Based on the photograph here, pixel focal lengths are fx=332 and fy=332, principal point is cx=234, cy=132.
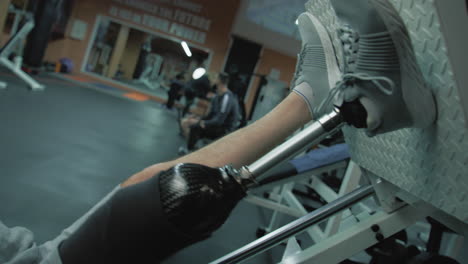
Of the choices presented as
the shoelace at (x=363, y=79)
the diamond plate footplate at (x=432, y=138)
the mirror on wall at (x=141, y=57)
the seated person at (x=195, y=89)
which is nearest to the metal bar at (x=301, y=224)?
the diamond plate footplate at (x=432, y=138)

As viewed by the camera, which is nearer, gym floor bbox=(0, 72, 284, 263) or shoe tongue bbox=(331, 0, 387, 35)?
shoe tongue bbox=(331, 0, 387, 35)

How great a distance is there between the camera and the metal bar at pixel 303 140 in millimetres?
431

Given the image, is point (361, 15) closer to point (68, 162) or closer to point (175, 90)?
point (68, 162)

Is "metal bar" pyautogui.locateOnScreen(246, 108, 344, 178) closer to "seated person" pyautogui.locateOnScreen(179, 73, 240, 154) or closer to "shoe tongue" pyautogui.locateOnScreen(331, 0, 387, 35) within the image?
"shoe tongue" pyautogui.locateOnScreen(331, 0, 387, 35)

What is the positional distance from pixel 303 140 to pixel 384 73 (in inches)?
5.4

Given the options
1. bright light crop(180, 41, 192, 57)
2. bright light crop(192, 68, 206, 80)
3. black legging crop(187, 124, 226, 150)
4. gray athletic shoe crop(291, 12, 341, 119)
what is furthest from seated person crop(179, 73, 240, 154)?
bright light crop(180, 41, 192, 57)

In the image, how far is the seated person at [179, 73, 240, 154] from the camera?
368 centimetres

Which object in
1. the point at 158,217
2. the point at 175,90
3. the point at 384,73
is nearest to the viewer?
the point at 158,217

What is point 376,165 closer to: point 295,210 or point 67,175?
point 295,210

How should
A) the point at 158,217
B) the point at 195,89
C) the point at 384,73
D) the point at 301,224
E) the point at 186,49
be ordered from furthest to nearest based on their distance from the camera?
the point at 186,49
the point at 195,89
the point at 301,224
the point at 384,73
the point at 158,217

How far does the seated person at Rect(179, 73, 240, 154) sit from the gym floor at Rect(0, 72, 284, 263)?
0.32 meters

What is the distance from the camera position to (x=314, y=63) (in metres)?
0.61

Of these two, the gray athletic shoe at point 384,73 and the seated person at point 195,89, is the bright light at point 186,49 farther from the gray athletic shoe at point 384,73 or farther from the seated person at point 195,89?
the gray athletic shoe at point 384,73

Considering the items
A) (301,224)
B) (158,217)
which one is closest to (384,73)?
(158,217)
